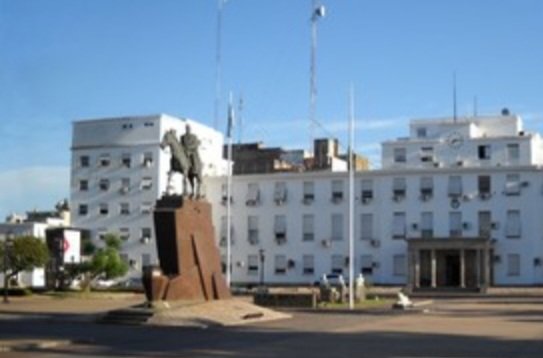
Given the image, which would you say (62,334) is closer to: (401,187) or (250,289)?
(250,289)

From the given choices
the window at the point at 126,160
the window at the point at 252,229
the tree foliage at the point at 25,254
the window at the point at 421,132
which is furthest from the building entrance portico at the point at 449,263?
the tree foliage at the point at 25,254

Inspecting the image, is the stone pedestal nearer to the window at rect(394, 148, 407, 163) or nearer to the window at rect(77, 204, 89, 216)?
the window at rect(394, 148, 407, 163)

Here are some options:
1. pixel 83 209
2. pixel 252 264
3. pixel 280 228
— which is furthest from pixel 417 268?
pixel 83 209

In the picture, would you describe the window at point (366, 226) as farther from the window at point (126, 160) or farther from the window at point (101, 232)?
the window at point (101, 232)

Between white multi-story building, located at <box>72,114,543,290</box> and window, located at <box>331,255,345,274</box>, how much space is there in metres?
0.09

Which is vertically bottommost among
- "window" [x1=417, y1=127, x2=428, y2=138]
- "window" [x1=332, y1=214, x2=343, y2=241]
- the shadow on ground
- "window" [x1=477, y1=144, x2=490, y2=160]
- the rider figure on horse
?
the shadow on ground

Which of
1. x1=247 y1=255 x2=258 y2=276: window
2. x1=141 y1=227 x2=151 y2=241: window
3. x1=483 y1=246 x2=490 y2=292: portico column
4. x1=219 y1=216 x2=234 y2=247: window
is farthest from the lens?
x1=141 y1=227 x2=151 y2=241: window

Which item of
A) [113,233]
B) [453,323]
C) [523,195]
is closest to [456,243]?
[523,195]

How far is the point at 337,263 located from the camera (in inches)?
3489

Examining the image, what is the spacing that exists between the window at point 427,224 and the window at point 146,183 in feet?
85.5

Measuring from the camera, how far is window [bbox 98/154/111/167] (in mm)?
95556

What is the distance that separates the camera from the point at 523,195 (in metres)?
84.0

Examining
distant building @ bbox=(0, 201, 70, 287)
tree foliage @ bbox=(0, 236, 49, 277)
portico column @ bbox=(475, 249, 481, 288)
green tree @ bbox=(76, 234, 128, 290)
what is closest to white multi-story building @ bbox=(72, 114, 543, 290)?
portico column @ bbox=(475, 249, 481, 288)

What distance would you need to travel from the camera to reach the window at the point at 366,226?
87938 mm
